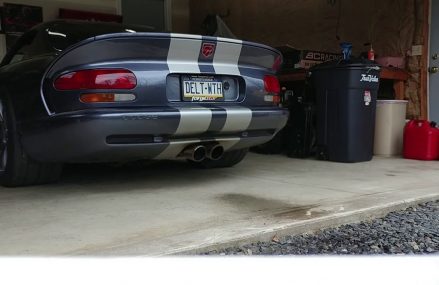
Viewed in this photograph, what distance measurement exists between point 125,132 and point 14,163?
1.01 m

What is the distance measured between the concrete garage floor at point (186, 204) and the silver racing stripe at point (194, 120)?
47cm

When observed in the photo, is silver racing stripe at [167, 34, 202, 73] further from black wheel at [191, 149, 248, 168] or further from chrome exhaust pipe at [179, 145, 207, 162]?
black wheel at [191, 149, 248, 168]

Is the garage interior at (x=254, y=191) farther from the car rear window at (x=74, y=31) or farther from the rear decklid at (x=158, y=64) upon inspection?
the car rear window at (x=74, y=31)

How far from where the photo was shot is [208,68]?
3.62 metres

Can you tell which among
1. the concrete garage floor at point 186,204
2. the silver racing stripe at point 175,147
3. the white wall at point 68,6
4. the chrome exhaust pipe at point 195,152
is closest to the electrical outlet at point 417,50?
the concrete garage floor at point 186,204

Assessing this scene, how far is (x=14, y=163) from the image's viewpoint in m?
3.68

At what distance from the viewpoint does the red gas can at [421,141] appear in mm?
5680

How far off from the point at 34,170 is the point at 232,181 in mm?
1547

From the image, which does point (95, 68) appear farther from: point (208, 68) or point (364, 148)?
point (364, 148)

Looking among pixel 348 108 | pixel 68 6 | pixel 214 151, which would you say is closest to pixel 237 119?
pixel 214 151

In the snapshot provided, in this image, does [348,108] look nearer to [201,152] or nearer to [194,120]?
[201,152]

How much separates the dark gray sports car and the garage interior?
1.06 feet

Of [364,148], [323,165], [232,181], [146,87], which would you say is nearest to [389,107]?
[364,148]

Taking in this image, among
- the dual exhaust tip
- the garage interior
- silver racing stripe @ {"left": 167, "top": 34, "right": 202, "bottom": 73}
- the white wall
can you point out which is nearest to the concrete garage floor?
the garage interior
